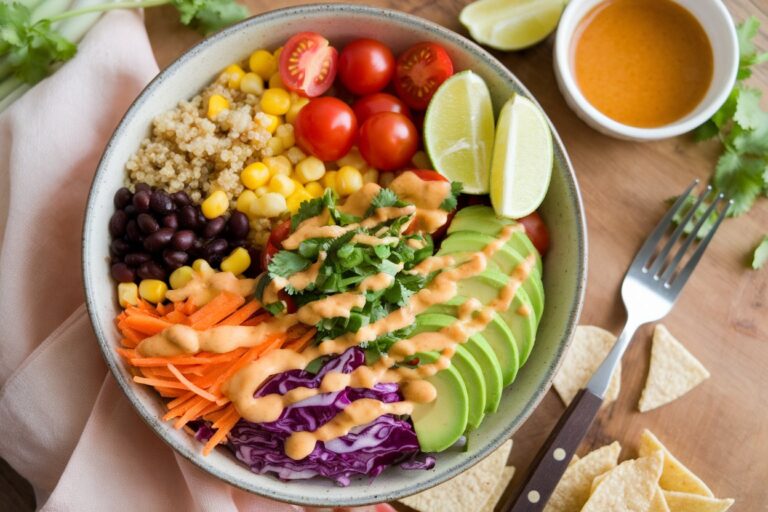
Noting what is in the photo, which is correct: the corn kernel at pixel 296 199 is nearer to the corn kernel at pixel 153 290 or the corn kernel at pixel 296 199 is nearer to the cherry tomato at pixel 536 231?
the corn kernel at pixel 153 290

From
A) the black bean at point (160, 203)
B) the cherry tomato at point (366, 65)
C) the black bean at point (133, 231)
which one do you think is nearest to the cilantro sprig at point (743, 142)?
the cherry tomato at point (366, 65)

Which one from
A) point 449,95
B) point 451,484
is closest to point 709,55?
point 449,95

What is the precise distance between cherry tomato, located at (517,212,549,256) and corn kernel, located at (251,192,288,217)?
97 cm

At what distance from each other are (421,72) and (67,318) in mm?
1812

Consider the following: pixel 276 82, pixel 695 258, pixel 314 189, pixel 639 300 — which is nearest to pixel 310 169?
pixel 314 189

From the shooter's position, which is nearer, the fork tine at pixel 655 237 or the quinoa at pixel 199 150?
the quinoa at pixel 199 150

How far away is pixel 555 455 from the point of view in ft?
10.1

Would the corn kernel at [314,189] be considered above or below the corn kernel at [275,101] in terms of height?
below

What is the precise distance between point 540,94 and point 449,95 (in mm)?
519

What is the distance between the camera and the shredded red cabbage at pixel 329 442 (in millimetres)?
2762

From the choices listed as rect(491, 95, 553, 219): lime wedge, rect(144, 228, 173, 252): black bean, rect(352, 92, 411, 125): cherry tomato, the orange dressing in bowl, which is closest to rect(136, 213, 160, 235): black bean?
rect(144, 228, 173, 252): black bean

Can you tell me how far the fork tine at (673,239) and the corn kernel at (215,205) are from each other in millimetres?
1829

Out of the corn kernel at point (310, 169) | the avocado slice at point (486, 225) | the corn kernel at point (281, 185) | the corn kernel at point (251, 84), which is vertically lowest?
the avocado slice at point (486, 225)

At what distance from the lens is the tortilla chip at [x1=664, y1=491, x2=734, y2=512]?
10.3 ft
